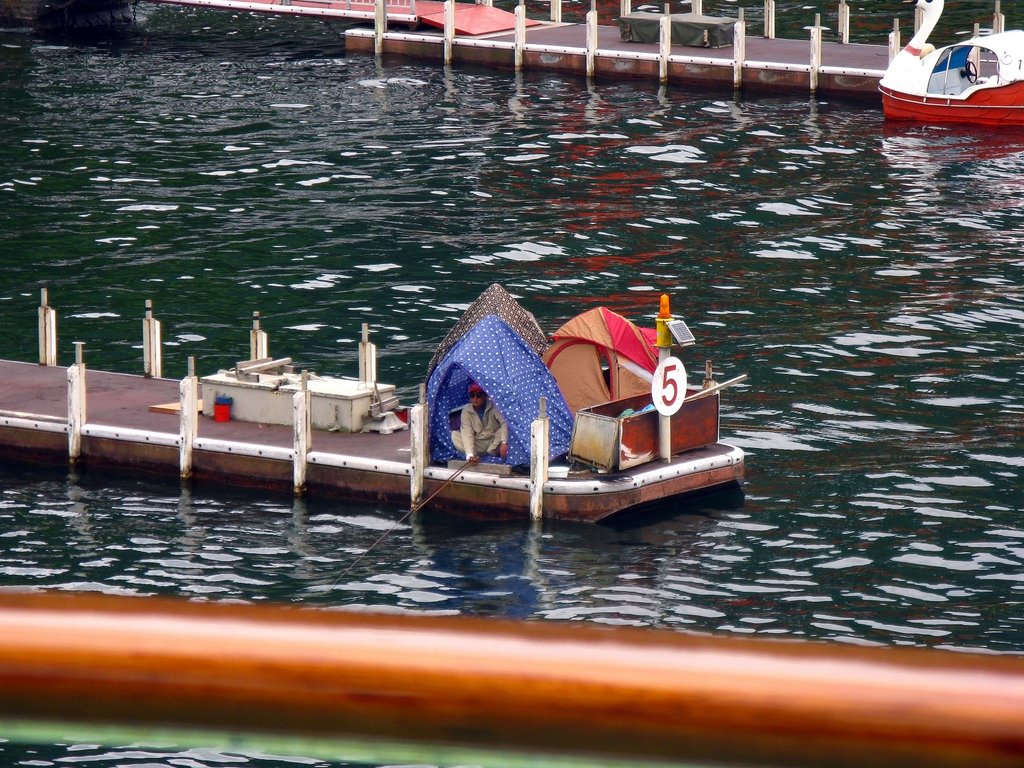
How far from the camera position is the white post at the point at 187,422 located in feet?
79.7

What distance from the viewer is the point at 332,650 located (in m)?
1.83

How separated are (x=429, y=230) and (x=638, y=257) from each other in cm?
529

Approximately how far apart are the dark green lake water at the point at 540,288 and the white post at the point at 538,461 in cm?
50

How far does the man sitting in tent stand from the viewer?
2394cm

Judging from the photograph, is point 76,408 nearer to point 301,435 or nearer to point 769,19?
point 301,435

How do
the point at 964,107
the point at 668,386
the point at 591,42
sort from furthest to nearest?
the point at 591,42 → the point at 964,107 → the point at 668,386

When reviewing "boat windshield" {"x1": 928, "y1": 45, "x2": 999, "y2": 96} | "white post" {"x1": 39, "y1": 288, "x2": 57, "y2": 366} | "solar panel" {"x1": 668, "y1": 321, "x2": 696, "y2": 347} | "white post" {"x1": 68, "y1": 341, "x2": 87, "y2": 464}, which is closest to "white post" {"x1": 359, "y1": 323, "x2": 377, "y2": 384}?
"white post" {"x1": 68, "y1": 341, "x2": 87, "y2": 464}

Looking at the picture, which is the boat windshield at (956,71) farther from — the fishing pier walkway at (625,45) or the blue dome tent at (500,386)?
the blue dome tent at (500,386)

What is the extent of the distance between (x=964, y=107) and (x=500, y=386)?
29113 mm

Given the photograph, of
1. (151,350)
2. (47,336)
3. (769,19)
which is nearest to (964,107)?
(769,19)

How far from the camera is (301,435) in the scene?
23.9 meters

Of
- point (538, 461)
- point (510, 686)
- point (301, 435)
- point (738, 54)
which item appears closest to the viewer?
point (510, 686)

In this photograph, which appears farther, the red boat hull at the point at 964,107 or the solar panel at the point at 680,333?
the red boat hull at the point at 964,107

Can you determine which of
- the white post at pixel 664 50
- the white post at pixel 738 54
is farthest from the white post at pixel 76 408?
the white post at pixel 664 50
